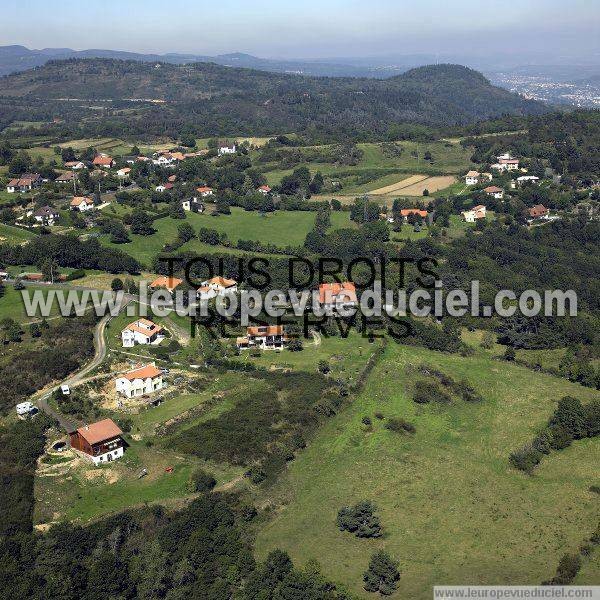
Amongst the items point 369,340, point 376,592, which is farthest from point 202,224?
point 376,592

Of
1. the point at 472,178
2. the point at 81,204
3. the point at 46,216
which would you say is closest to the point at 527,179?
the point at 472,178

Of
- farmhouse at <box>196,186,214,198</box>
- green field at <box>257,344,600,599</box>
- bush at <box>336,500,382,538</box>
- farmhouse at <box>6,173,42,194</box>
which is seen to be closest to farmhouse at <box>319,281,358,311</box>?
green field at <box>257,344,600,599</box>

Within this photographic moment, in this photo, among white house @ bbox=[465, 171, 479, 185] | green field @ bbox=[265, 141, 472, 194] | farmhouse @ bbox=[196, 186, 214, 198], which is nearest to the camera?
farmhouse @ bbox=[196, 186, 214, 198]

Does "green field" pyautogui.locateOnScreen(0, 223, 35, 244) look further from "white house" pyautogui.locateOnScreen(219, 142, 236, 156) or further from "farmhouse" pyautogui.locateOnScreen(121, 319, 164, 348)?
"white house" pyautogui.locateOnScreen(219, 142, 236, 156)

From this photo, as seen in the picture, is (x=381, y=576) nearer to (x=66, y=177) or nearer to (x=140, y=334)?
(x=140, y=334)

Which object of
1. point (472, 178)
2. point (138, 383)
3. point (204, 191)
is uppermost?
point (472, 178)

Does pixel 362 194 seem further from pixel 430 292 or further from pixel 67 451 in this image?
pixel 67 451
